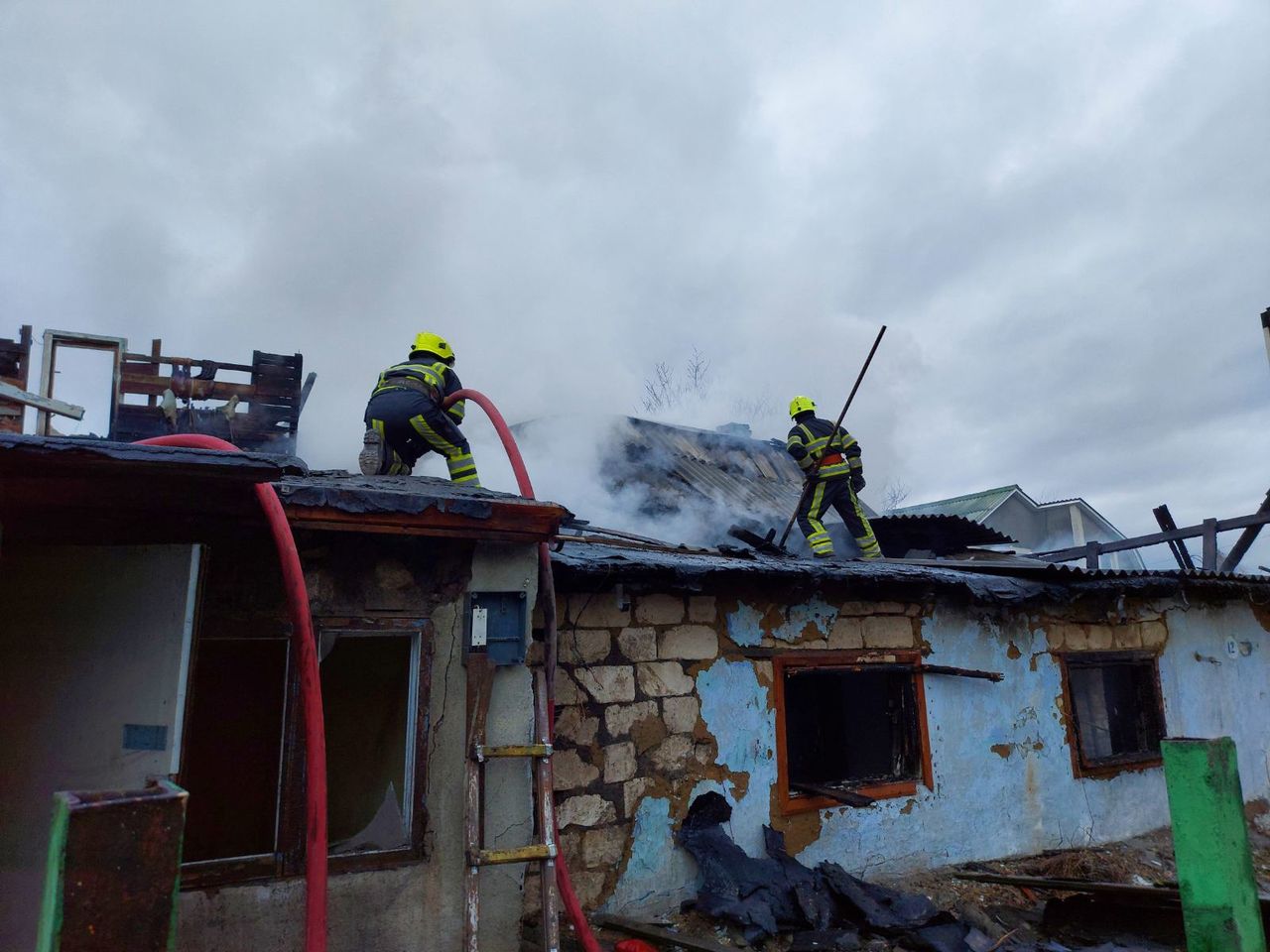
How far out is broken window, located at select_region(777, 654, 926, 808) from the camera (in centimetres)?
662

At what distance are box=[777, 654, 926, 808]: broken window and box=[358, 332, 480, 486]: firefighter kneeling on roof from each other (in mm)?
3237

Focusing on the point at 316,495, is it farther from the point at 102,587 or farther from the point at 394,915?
the point at 394,915

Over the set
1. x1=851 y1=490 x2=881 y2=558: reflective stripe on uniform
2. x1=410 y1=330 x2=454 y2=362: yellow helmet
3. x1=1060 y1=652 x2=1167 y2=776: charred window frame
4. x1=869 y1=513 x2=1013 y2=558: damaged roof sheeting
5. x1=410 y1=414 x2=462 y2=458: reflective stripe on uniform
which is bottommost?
x1=1060 y1=652 x2=1167 y2=776: charred window frame

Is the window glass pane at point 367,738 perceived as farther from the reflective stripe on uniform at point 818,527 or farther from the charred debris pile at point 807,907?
the reflective stripe on uniform at point 818,527

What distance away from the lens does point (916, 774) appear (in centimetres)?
706

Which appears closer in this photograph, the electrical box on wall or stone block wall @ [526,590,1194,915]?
the electrical box on wall

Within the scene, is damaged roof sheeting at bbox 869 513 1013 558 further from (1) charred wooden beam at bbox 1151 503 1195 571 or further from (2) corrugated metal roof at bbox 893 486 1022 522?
(2) corrugated metal roof at bbox 893 486 1022 522

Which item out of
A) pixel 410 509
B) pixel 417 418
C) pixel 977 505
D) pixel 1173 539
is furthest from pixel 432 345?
pixel 977 505

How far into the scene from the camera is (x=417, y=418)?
278 inches

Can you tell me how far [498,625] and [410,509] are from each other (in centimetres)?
90

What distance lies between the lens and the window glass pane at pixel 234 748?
413cm

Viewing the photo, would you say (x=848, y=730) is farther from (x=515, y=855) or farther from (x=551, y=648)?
(x=515, y=855)

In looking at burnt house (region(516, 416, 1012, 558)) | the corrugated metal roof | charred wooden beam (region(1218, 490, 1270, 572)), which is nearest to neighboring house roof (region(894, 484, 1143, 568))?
the corrugated metal roof

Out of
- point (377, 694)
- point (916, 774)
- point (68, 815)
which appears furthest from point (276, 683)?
point (916, 774)
